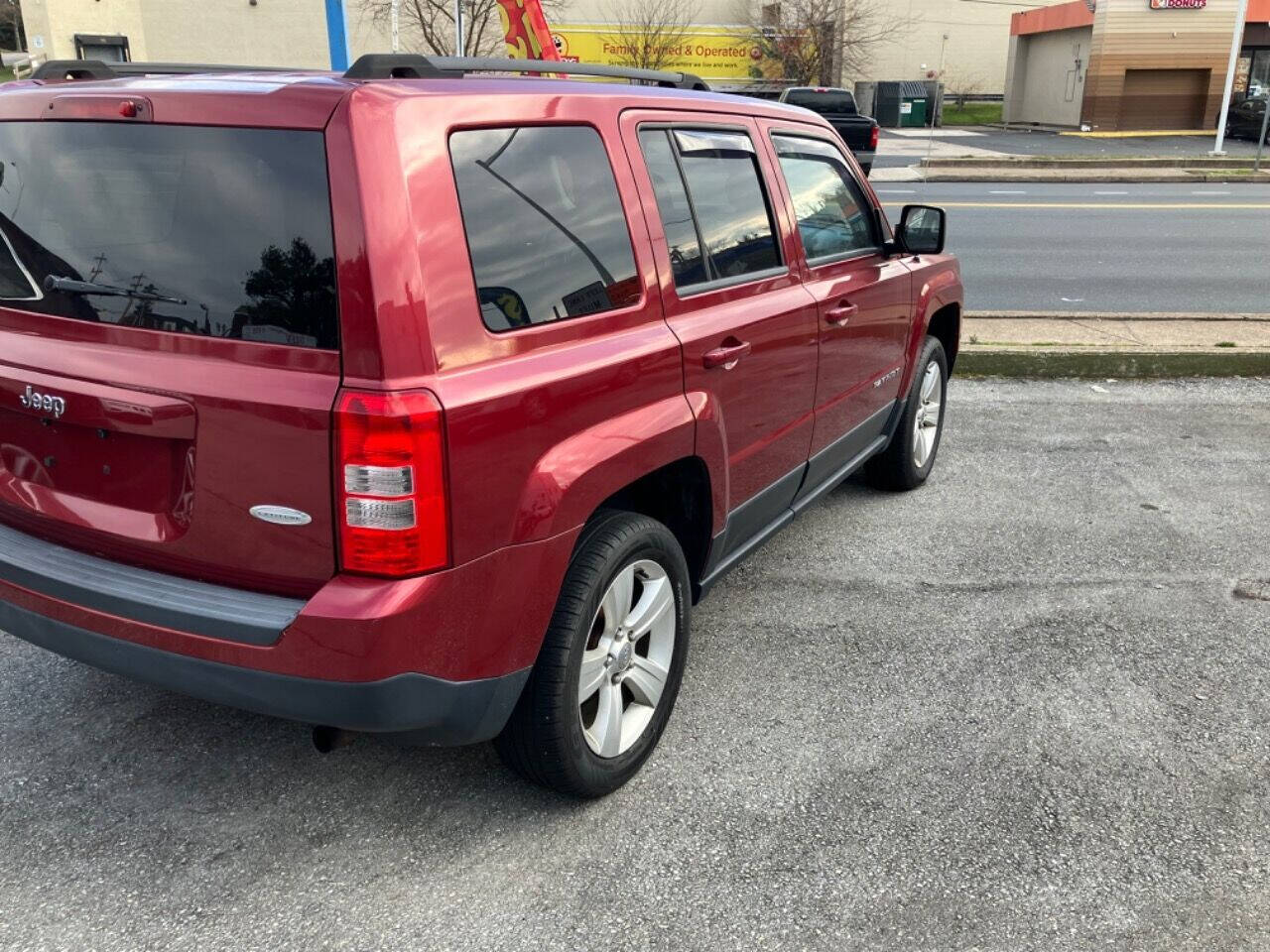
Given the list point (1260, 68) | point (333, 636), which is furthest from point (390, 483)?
point (1260, 68)

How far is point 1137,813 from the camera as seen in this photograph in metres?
2.93

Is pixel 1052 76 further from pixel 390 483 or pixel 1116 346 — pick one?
pixel 390 483

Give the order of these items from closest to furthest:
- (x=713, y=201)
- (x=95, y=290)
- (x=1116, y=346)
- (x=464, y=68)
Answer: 1. (x=95, y=290)
2. (x=464, y=68)
3. (x=713, y=201)
4. (x=1116, y=346)

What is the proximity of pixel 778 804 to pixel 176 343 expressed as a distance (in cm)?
193

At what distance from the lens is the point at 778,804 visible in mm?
2951

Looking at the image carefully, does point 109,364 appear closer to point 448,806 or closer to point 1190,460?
point 448,806

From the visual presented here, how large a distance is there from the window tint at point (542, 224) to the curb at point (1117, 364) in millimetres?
5154

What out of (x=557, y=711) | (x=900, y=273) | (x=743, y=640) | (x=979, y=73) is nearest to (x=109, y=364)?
(x=557, y=711)

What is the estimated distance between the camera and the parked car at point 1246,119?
34406 millimetres

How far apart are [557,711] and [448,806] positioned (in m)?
0.51

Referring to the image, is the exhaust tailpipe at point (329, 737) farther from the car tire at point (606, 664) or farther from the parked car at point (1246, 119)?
the parked car at point (1246, 119)

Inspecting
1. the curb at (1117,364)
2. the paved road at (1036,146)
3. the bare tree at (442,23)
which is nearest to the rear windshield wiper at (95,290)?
the curb at (1117,364)

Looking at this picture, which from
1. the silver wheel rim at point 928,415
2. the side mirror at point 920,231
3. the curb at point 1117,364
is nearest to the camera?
the side mirror at point 920,231

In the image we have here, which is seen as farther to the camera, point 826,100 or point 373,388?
point 826,100
